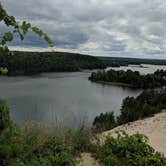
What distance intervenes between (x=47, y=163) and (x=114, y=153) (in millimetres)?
1386

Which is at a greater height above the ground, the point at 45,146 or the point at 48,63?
the point at 45,146

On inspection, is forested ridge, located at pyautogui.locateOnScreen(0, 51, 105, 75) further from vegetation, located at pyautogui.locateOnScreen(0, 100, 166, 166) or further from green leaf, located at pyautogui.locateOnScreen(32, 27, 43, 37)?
green leaf, located at pyautogui.locateOnScreen(32, 27, 43, 37)

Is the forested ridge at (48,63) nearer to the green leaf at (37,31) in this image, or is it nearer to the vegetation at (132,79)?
the vegetation at (132,79)

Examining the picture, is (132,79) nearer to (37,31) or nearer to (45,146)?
(45,146)

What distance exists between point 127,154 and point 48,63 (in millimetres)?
74592

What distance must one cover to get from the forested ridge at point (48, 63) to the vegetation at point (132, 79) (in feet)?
59.1

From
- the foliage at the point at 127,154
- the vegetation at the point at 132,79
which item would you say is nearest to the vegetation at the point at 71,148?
the foliage at the point at 127,154

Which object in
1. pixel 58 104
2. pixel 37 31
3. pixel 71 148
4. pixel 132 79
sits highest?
pixel 37 31

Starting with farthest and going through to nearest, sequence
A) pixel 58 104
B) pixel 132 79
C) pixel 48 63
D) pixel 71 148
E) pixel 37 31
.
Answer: pixel 48 63 → pixel 132 79 → pixel 58 104 → pixel 71 148 → pixel 37 31

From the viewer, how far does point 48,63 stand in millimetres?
77812

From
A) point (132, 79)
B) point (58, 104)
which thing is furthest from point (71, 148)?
point (132, 79)

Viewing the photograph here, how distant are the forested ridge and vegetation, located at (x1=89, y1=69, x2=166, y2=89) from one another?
18.0m

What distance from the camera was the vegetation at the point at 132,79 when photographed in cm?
5269

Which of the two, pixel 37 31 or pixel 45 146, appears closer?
pixel 37 31
